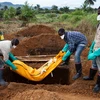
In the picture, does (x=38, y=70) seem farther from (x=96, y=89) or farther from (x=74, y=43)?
(x=96, y=89)

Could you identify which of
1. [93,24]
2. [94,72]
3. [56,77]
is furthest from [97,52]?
[93,24]

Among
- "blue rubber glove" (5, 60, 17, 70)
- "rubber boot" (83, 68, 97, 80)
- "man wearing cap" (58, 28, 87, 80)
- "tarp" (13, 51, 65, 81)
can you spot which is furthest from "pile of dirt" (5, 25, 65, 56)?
"rubber boot" (83, 68, 97, 80)

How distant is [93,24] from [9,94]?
1057 cm

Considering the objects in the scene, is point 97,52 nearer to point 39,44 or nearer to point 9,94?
point 9,94

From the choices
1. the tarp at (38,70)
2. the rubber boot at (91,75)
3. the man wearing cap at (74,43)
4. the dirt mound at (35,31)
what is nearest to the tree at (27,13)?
the dirt mound at (35,31)

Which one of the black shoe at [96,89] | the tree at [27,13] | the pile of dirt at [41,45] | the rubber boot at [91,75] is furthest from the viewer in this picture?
the tree at [27,13]

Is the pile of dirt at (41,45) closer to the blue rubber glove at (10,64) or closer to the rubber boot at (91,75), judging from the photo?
the blue rubber glove at (10,64)

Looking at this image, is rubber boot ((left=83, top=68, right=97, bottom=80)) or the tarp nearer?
rubber boot ((left=83, top=68, right=97, bottom=80))

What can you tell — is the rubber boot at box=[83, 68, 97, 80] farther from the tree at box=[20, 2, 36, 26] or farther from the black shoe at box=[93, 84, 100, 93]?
the tree at box=[20, 2, 36, 26]

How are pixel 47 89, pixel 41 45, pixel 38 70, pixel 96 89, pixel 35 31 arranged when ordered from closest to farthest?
pixel 96 89 → pixel 47 89 → pixel 38 70 → pixel 41 45 → pixel 35 31

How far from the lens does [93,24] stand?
52.5ft

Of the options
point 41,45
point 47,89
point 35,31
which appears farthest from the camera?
point 35,31

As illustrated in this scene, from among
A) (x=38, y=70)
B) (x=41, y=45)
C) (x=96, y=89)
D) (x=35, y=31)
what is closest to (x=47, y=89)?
(x=38, y=70)

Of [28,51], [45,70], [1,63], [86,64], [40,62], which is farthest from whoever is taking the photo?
[28,51]
